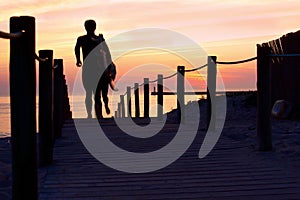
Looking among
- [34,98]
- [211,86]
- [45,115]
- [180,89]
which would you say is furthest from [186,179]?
[180,89]

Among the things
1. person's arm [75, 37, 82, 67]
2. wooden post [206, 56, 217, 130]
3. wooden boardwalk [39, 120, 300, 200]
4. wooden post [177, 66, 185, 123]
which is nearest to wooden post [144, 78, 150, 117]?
wooden post [177, 66, 185, 123]

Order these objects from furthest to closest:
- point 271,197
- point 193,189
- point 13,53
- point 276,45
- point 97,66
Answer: point 276,45 → point 97,66 → point 193,189 → point 271,197 → point 13,53

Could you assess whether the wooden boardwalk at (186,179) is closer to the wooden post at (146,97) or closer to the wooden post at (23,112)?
the wooden post at (23,112)

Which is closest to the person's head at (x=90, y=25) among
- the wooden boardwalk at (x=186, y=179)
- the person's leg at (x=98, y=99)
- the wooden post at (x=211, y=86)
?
the person's leg at (x=98, y=99)

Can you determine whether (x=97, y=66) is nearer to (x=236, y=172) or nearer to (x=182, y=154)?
(x=182, y=154)

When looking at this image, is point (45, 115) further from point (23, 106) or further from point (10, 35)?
point (10, 35)

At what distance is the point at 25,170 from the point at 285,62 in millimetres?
10335

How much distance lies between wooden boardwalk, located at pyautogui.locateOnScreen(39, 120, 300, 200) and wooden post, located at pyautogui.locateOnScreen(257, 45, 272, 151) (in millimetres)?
205

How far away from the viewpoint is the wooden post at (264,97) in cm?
617

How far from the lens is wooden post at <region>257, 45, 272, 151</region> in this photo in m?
6.17

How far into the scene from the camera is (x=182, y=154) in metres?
6.27

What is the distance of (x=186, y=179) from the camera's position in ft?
15.3

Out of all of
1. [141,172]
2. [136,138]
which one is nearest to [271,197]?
[141,172]

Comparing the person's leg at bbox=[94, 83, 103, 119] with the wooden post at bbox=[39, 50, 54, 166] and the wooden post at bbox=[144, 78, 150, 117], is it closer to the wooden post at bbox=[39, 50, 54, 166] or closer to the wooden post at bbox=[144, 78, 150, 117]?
the wooden post at bbox=[144, 78, 150, 117]
